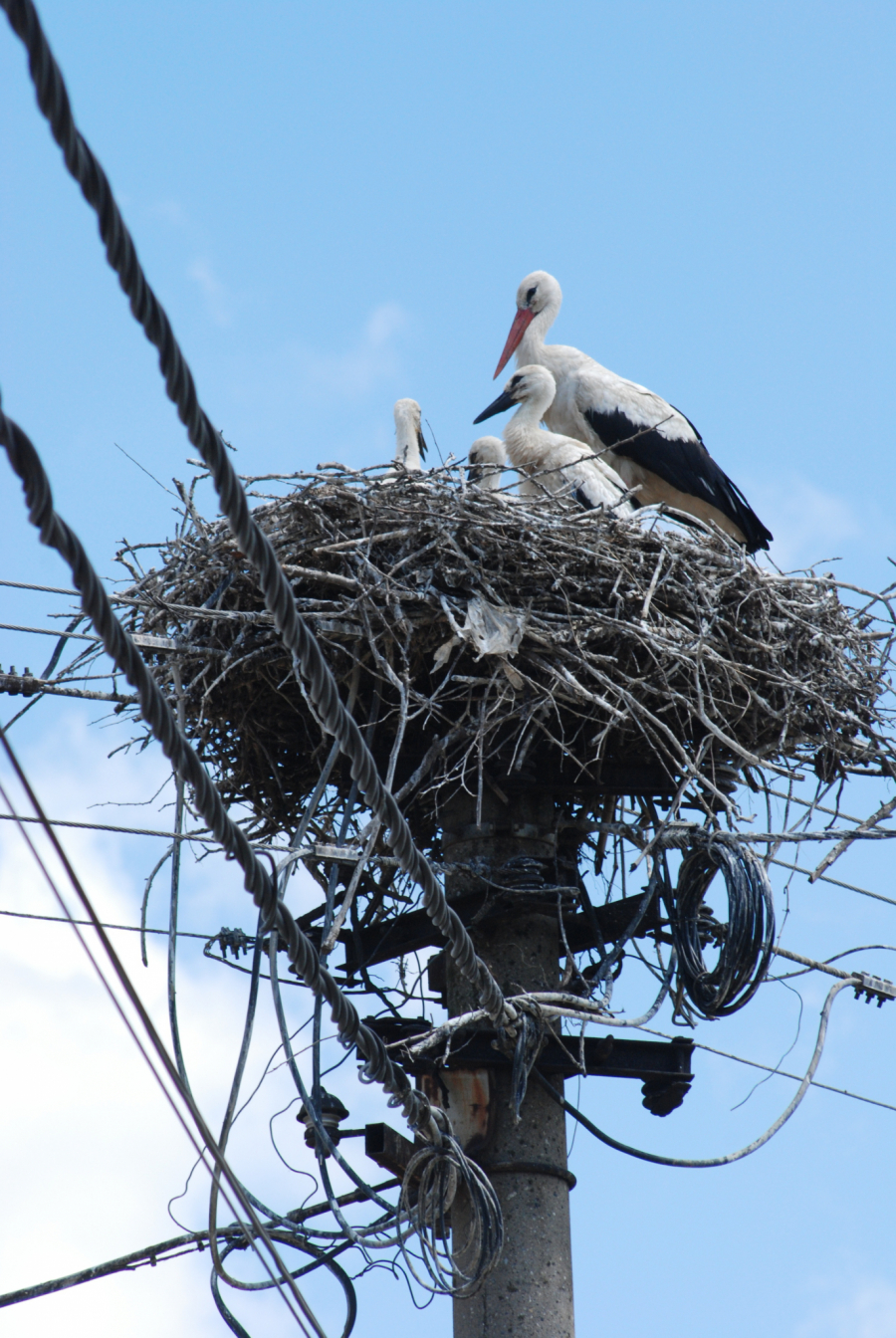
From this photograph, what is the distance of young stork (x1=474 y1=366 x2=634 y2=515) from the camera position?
289 inches

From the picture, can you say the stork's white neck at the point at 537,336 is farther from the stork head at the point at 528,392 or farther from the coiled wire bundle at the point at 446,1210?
the coiled wire bundle at the point at 446,1210

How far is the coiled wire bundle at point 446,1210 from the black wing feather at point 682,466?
16.5 ft

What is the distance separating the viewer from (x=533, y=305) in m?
10.1

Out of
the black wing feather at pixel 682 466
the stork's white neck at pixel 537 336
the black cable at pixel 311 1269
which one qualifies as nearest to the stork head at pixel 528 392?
the black wing feather at pixel 682 466

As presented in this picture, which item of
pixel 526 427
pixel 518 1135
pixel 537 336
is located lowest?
pixel 518 1135

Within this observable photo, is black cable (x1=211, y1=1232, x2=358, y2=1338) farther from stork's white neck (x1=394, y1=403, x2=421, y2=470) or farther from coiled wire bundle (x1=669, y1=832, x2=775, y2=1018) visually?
stork's white neck (x1=394, y1=403, x2=421, y2=470)

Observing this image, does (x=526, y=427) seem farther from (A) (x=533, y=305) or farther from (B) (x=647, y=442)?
(A) (x=533, y=305)

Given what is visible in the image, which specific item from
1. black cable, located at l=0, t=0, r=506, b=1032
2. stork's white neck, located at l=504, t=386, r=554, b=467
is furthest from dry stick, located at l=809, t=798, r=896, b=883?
stork's white neck, located at l=504, t=386, r=554, b=467

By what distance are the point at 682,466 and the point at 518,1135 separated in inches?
191

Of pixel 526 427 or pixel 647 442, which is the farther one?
pixel 647 442

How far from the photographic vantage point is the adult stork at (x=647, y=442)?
8.98m

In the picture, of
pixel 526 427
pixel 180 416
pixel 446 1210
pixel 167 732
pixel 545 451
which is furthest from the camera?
pixel 526 427

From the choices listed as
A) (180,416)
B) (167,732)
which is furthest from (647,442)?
(180,416)

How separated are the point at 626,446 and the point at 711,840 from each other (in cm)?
419
